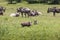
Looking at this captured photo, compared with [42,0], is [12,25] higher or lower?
higher

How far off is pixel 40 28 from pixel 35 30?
954 mm

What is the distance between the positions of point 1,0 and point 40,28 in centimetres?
5259

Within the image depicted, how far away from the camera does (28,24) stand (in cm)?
2636

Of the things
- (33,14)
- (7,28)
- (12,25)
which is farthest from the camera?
(33,14)

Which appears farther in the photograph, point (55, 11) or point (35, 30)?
point (55, 11)

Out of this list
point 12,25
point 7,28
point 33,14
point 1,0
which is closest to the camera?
point 7,28

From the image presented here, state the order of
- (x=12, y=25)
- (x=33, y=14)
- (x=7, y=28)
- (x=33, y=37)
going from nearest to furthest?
(x=33, y=37) < (x=7, y=28) < (x=12, y=25) < (x=33, y=14)

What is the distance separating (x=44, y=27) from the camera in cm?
2591

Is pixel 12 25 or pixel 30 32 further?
pixel 12 25

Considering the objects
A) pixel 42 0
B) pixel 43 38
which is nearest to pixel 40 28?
pixel 43 38

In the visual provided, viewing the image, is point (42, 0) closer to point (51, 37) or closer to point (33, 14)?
point (33, 14)

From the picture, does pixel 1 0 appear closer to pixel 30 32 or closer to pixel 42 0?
pixel 42 0

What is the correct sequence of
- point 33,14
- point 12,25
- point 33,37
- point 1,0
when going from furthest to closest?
point 1,0
point 33,14
point 12,25
point 33,37

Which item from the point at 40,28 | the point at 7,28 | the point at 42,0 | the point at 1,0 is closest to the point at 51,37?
the point at 40,28
